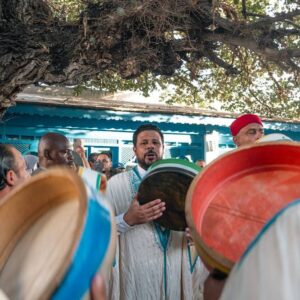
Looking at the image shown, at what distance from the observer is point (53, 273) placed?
3.41 feet

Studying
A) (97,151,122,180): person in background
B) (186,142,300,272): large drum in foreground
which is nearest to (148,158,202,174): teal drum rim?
(186,142,300,272): large drum in foreground

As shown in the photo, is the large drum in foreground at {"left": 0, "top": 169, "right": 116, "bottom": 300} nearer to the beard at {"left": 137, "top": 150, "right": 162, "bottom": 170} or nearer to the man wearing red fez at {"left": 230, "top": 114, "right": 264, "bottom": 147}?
the beard at {"left": 137, "top": 150, "right": 162, "bottom": 170}

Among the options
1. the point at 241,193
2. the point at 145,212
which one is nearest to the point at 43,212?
the point at 241,193

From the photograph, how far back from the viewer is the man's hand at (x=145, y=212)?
10.2 feet

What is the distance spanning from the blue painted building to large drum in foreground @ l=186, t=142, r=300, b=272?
7.76 m

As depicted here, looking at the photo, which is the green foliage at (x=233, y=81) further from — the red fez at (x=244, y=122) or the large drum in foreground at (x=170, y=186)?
the large drum in foreground at (x=170, y=186)

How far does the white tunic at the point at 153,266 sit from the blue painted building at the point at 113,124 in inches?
239

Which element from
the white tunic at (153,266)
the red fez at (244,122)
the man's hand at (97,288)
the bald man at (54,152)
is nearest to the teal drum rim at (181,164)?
the white tunic at (153,266)

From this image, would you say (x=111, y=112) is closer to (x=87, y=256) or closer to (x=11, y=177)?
(x=11, y=177)

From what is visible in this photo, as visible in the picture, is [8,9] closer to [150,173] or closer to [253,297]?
[150,173]

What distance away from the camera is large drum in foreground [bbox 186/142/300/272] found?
5.11 ft

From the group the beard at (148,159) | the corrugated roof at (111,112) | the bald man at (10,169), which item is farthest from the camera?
the corrugated roof at (111,112)

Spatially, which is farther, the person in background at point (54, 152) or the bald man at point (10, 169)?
the person in background at point (54, 152)

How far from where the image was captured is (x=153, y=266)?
11.5ft
